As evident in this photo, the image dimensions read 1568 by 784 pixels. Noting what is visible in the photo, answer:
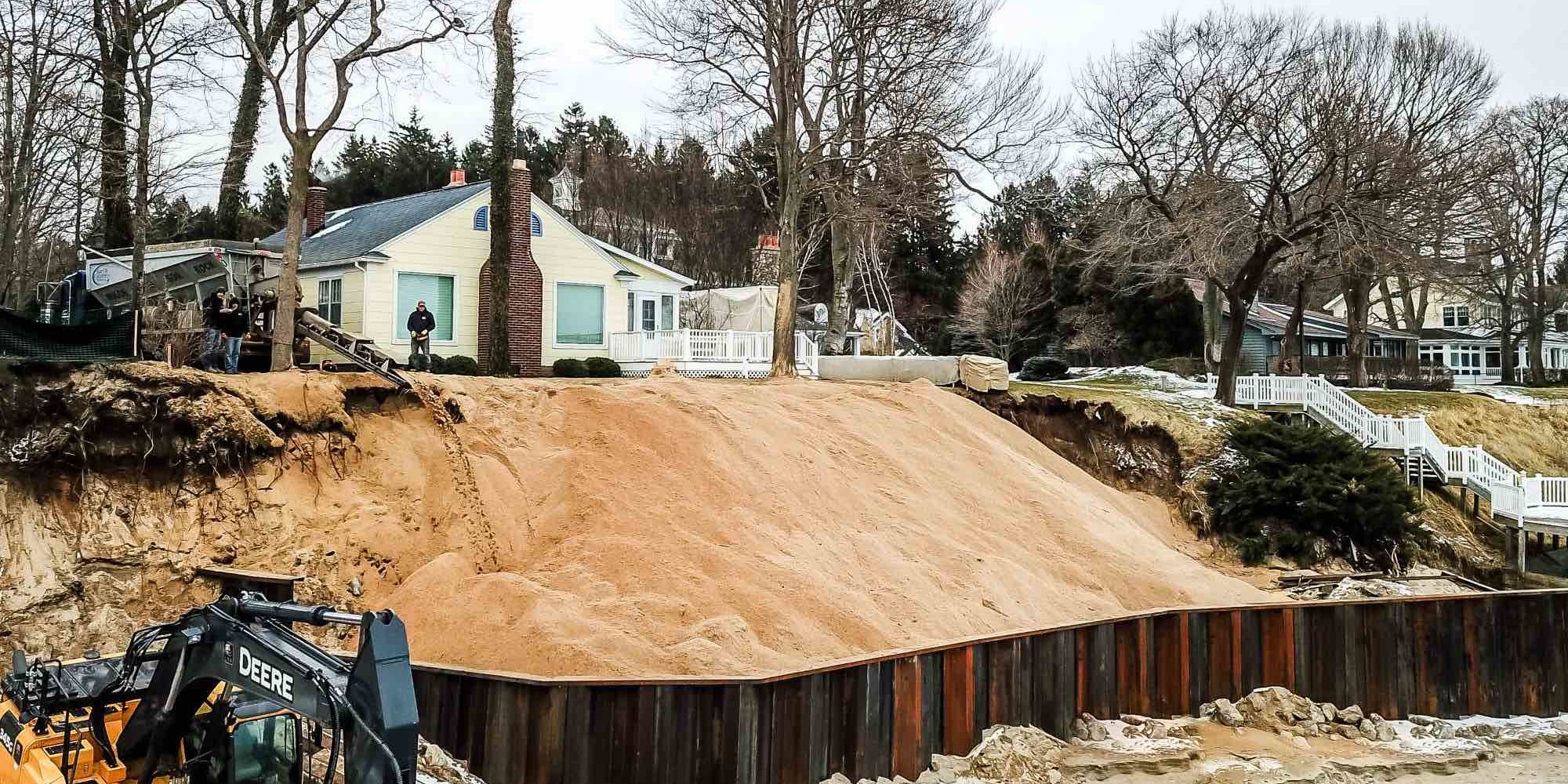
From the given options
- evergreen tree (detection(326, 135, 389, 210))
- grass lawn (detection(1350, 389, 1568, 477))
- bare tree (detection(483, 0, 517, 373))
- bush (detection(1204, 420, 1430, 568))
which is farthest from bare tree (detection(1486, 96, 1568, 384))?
evergreen tree (detection(326, 135, 389, 210))

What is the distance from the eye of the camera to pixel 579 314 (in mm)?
31078

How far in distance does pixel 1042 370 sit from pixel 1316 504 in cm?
2272

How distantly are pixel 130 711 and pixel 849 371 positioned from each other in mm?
20726

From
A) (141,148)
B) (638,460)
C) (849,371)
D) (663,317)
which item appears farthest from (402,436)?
(663,317)

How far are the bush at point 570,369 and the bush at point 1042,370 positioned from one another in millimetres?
22037

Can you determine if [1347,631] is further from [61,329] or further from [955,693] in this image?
[61,329]

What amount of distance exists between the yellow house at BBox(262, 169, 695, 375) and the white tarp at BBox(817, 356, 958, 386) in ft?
19.4

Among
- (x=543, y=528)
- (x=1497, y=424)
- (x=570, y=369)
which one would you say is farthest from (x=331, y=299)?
(x=1497, y=424)

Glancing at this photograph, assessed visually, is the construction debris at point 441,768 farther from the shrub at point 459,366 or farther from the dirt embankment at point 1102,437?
the dirt embankment at point 1102,437

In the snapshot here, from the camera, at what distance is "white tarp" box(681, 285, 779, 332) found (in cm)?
4012

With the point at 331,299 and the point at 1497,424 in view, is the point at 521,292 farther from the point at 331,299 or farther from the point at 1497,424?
the point at 1497,424

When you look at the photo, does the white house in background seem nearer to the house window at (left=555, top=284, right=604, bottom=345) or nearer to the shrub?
the house window at (left=555, top=284, right=604, bottom=345)

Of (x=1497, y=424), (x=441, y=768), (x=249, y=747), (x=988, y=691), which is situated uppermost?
(x=1497, y=424)

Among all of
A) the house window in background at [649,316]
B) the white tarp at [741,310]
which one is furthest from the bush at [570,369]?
the white tarp at [741,310]
